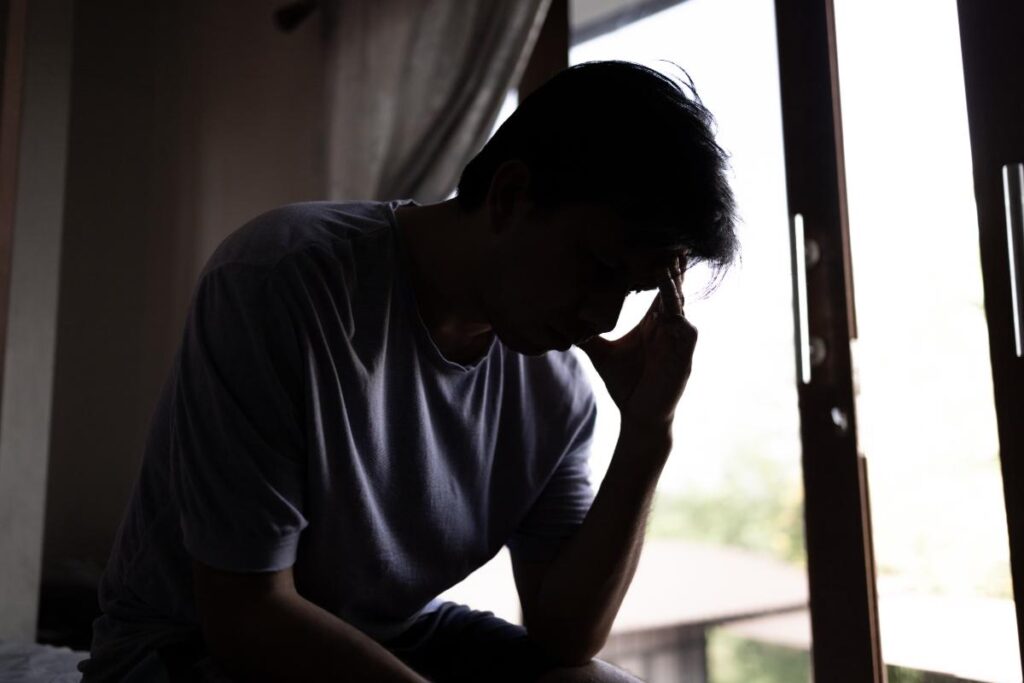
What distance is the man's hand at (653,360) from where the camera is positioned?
1.11 meters

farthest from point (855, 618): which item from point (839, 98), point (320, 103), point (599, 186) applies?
point (320, 103)

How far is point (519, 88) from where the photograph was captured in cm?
233

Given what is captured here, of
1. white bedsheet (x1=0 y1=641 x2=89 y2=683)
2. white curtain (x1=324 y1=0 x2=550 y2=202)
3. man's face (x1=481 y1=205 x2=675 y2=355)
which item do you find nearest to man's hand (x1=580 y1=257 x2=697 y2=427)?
man's face (x1=481 y1=205 x2=675 y2=355)

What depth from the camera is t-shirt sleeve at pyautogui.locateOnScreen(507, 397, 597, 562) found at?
118 centimetres

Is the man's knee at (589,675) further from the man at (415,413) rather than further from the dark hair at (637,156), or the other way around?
the dark hair at (637,156)

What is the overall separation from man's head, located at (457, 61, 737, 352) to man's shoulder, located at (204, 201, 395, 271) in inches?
5.7

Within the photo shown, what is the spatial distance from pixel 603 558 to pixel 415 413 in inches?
11.6

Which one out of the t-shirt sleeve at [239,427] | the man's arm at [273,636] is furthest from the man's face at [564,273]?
the man's arm at [273,636]

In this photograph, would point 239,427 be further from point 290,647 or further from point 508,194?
point 508,194

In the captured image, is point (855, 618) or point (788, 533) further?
point (788, 533)

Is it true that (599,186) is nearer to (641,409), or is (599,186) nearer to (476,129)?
(641,409)

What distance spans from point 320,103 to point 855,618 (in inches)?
83.4

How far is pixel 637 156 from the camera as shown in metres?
0.89

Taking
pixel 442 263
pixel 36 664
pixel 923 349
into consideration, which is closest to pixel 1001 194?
pixel 923 349
